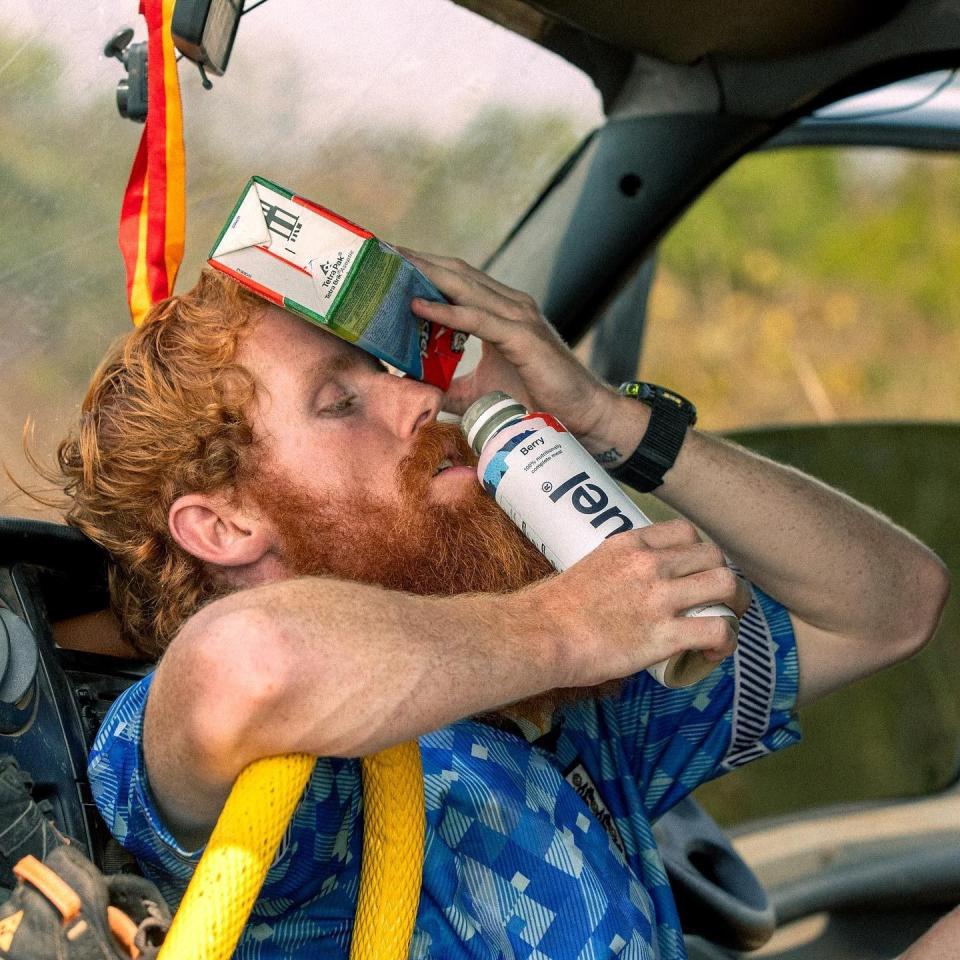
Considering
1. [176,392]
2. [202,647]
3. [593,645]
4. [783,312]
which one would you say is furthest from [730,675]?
[783,312]

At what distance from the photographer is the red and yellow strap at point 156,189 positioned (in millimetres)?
1259

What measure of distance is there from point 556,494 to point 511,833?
33 centimetres

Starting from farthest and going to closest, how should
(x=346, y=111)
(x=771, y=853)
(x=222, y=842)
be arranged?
(x=771, y=853) < (x=346, y=111) < (x=222, y=842)

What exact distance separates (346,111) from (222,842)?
1088 mm

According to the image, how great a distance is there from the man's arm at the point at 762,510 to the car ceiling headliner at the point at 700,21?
1.49 feet

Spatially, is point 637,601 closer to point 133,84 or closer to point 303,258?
point 303,258

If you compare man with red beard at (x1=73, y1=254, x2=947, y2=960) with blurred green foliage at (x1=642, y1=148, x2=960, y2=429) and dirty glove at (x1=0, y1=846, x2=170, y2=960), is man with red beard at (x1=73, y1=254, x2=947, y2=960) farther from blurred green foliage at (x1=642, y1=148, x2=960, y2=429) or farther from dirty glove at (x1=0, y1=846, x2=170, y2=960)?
blurred green foliage at (x1=642, y1=148, x2=960, y2=429)

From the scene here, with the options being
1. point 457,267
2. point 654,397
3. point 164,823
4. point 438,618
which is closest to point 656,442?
point 654,397

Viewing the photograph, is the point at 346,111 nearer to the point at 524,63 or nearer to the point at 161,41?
the point at 524,63

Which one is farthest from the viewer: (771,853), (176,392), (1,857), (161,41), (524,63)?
(771,853)

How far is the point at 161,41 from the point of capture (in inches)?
49.3

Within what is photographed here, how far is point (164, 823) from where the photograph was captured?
3.16 feet

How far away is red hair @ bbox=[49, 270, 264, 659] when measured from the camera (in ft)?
4.37

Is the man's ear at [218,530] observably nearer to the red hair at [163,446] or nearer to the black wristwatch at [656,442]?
the red hair at [163,446]
